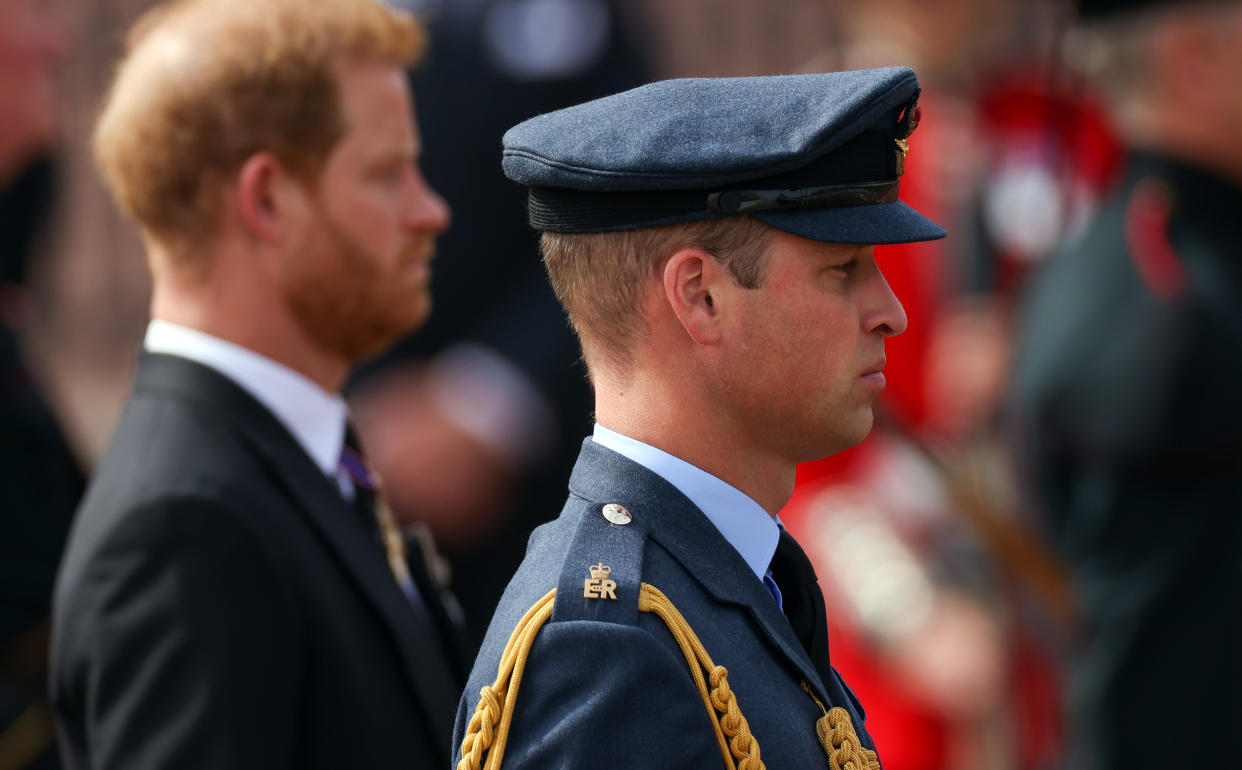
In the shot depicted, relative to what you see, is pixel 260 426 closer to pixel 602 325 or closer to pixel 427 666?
Result: pixel 427 666

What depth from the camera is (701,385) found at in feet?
5.52

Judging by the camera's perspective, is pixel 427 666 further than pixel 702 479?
Yes

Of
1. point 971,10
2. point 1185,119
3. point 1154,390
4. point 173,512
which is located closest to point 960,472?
point 1154,390

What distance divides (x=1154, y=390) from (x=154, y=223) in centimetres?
253

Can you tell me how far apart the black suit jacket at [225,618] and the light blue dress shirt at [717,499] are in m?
0.58

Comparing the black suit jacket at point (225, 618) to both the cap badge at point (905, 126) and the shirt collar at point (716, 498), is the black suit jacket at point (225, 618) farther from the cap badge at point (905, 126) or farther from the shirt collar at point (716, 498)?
the cap badge at point (905, 126)

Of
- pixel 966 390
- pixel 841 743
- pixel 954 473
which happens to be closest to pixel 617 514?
pixel 841 743

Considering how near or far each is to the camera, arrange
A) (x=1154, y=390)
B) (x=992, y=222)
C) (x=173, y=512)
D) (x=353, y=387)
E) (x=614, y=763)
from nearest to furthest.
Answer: (x=614, y=763) < (x=173, y=512) < (x=1154, y=390) < (x=353, y=387) < (x=992, y=222)

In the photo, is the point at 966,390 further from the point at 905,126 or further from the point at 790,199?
the point at 790,199

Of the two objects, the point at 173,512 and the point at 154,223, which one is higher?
the point at 154,223

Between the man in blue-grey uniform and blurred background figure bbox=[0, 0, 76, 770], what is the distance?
1.84m

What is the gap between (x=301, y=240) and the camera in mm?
2414

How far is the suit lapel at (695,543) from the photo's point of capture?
170 centimetres

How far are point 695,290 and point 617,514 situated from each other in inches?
9.8
